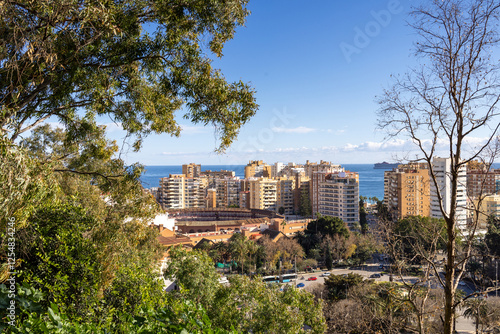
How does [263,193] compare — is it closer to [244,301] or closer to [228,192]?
[228,192]

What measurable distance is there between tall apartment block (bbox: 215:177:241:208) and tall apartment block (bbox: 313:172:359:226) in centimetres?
1468

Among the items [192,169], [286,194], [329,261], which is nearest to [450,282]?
[329,261]

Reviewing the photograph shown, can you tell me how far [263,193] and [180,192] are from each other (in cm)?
1313

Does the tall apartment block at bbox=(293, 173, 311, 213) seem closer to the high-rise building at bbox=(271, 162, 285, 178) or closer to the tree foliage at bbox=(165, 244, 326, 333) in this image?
the high-rise building at bbox=(271, 162, 285, 178)

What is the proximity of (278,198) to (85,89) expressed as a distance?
1722 inches

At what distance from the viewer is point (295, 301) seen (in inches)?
211

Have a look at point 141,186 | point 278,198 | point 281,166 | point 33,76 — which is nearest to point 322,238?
point 278,198

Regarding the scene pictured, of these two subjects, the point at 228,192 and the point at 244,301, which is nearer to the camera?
the point at 244,301

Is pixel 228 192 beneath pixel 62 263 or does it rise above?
beneath

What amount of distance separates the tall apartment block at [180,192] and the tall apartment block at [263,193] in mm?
9849

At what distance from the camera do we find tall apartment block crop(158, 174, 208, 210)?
168 ft

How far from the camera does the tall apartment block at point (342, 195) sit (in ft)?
122

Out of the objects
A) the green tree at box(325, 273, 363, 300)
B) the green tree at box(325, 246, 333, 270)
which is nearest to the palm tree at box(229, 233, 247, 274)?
the green tree at box(325, 246, 333, 270)

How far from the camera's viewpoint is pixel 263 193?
46.0 meters
